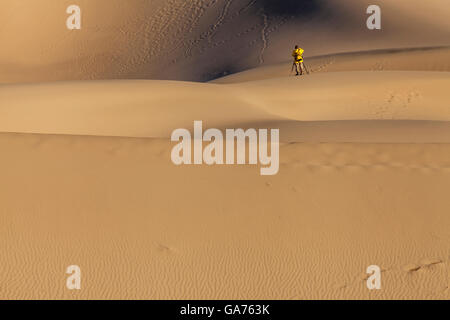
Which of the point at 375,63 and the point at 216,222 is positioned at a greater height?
the point at 375,63

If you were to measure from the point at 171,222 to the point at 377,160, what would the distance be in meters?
2.14

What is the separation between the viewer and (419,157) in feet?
20.2

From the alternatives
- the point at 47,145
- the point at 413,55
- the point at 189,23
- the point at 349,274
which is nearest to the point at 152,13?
the point at 189,23

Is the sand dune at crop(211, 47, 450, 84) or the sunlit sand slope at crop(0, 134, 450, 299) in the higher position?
the sand dune at crop(211, 47, 450, 84)

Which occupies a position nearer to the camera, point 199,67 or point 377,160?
point 377,160

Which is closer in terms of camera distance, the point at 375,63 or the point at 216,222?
the point at 216,222

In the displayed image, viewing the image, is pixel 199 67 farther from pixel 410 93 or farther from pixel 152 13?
pixel 410 93

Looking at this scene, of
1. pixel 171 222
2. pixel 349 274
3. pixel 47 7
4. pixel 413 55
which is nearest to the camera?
pixel 349 274

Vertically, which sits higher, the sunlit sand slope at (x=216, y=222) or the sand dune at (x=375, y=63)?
the sand dune at (x=375, y=63)

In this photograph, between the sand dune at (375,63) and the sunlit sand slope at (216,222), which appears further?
the sand dune at (375,63)

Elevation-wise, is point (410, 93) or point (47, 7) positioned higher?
point (47, 7)

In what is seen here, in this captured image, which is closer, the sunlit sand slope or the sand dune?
the sunlit sand slope
